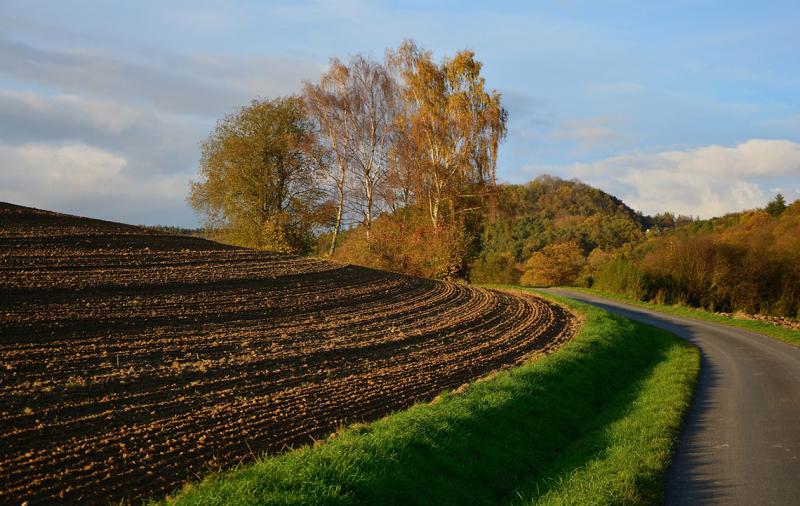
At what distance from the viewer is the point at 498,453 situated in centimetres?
848

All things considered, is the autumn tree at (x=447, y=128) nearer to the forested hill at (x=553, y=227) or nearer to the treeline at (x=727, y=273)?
the forested hill at (x=553, y=227)

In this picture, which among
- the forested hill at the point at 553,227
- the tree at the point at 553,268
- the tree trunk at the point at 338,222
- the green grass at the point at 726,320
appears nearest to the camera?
the green grass at the point at 726,320

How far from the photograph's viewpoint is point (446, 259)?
115ft

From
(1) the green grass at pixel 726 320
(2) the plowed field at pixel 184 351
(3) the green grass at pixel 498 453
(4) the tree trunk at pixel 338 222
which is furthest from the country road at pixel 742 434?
(4) the tree trunk at pixel 338 222

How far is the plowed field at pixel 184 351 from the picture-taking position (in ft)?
23.8

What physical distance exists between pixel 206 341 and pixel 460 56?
93.5ft

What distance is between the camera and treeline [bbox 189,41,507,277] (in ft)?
117

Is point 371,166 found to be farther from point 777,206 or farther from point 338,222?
point 777,206

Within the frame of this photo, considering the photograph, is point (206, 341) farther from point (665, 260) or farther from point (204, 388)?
point (665, 260)

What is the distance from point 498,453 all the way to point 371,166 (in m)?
30.1

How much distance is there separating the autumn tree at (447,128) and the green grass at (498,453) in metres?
24.3

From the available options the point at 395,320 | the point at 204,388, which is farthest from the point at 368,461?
the point at 395,320

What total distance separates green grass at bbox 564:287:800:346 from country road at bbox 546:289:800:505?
14.6 ft

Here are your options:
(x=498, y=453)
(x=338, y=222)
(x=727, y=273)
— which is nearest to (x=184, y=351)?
(x=498, y=453)
